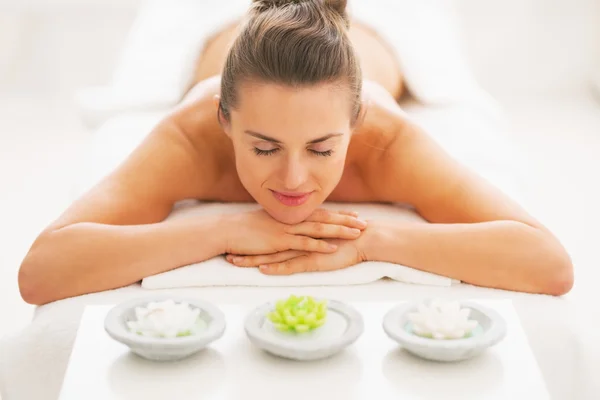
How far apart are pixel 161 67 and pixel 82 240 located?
3.94 feet

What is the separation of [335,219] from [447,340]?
0.53 metres

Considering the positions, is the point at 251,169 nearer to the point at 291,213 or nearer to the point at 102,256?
the point at 291,213

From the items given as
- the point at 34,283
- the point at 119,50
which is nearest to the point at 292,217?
the point at 34,283

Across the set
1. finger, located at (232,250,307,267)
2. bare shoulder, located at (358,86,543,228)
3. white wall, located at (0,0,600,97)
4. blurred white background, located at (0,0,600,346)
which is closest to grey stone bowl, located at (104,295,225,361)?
finger, located at (232,250,307,267)

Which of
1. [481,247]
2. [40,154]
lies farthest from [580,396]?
[40,154]

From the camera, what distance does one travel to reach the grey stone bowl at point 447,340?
4.75 feet

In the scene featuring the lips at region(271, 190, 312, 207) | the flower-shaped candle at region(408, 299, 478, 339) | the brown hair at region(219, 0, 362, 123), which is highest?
the brown hair at region(219, 0, 362, 123)

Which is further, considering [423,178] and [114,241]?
[423,178]

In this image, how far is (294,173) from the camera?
1794 mm

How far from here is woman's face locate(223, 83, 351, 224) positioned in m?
1.78

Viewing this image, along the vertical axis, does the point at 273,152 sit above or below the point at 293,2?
below

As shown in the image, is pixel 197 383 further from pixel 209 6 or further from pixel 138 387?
pixel 209 6

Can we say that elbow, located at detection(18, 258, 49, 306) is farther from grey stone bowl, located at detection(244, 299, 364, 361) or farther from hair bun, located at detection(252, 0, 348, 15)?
hair bun, located at detection(252, 0, 348, 15)

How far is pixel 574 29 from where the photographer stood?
3984 mm
